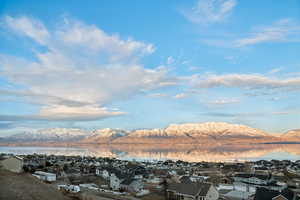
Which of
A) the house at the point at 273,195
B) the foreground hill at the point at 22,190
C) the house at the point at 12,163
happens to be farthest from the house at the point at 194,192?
the foreground hill at the point at 22,190

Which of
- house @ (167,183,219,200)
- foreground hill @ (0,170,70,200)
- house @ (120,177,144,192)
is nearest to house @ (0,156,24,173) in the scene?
house @ (120,177,144,192)

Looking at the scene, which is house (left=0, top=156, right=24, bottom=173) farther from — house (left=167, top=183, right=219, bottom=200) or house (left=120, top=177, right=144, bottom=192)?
house (left=167, top=183, right=219, bottom=200)

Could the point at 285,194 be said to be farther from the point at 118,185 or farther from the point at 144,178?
the point at 144,178

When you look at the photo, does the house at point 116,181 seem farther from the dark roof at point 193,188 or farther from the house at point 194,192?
the dark roof at point 193,188

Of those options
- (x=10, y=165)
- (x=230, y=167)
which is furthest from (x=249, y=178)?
(x=10, y=165)

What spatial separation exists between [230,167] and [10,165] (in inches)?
2275

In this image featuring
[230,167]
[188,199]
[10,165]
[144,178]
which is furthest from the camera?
[230,167]

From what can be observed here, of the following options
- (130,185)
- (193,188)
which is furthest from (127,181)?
(193,188)

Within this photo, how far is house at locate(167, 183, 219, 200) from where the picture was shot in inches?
1157

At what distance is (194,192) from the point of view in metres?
30.0

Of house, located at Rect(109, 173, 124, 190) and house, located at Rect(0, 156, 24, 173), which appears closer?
house, located at Rect(0, 156, 24, 173)

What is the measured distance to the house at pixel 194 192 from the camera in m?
29.4

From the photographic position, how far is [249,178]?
153ft

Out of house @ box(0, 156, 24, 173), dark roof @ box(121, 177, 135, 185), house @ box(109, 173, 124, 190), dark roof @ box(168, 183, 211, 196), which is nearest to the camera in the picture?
dark roof @ box(168, 183, 211, 196)
